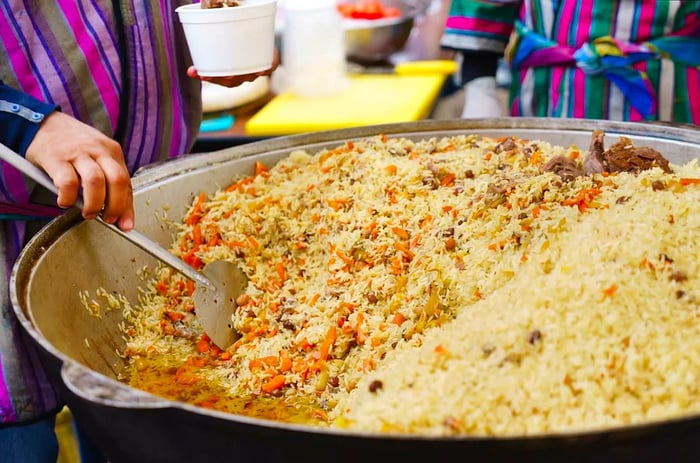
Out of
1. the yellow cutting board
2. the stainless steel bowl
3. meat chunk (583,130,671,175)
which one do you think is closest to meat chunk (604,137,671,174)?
meat chunk (583,130,671,175)

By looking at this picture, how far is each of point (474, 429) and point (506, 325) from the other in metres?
0.21

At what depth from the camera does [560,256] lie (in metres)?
1.34

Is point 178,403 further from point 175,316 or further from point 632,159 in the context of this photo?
point 632,159

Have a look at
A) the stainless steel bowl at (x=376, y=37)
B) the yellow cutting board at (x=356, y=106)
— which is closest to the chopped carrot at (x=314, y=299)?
the yellow cutting board at (x=356, y=106)

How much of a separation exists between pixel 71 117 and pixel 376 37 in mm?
3234

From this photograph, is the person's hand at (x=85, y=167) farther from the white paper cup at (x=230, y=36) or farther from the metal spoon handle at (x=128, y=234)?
the white paper cup at (x=230, y=36)

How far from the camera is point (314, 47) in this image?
4.03 metres

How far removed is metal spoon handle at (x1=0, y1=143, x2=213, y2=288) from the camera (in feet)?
4.75

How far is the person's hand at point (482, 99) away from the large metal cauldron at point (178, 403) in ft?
3.45

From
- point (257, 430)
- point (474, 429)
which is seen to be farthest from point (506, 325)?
point (257, 430)

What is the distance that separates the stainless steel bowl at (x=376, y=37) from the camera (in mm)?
4543

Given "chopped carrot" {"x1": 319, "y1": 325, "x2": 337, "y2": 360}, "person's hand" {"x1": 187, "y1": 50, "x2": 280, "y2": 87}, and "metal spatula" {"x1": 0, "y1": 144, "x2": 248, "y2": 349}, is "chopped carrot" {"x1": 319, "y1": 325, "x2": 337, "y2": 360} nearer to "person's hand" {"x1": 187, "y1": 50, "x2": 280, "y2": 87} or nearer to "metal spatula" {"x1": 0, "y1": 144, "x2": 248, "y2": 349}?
"metal spatula" {"x1": 0, "y1": 144, "x2": 248, "y2": 349}

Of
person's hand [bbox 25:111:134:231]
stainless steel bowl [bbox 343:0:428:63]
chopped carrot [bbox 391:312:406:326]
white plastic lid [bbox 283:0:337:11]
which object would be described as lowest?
stainless steel bowl [bbox 343:0:428:63]

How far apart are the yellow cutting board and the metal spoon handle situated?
2.00 metres
